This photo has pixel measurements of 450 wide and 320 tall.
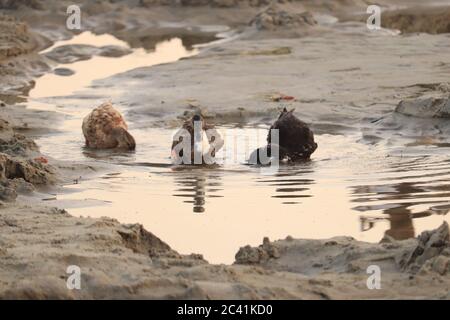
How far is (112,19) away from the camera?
22.9 m

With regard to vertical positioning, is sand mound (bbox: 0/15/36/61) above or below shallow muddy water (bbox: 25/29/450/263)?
above

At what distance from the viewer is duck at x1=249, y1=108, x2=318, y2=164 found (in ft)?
33.1

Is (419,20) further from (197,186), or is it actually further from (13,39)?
(197,186)

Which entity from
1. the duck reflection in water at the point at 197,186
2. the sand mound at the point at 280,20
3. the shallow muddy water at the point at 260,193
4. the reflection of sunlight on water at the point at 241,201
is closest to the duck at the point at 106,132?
the shallow muddy water at the point at 260,193

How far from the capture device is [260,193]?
8.73 m

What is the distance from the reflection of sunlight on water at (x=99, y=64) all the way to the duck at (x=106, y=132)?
3868 mm

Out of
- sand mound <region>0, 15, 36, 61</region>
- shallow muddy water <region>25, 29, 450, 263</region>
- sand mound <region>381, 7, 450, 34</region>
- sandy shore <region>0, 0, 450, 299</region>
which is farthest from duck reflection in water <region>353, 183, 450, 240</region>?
sand mound <region>381, 7, 450, 34</region>

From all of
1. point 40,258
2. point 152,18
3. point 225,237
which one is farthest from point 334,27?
point 40,258

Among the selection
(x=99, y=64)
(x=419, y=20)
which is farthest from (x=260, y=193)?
(x=419, y=20)

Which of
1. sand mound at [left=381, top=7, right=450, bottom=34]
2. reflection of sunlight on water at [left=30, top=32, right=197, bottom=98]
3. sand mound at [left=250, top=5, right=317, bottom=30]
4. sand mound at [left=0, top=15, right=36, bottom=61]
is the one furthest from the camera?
sand mound at [left=381, top=7, right=450, bottom=34]

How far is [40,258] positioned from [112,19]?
56.5 feet

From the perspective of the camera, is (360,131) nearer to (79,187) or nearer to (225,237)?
(79,187)

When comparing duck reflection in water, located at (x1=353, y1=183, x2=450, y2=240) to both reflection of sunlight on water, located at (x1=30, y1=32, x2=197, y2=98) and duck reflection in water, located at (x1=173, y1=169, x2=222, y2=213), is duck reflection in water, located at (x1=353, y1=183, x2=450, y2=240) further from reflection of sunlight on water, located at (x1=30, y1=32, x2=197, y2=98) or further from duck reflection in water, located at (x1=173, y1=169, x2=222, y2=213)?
reflection of sunlight on water, located at (x1=30, y1=32, x2=197, y2=98)
